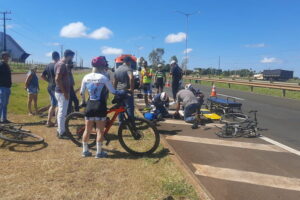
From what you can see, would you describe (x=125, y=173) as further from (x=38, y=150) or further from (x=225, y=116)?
A: (x=225, y=116)

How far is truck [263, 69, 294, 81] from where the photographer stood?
196 feet

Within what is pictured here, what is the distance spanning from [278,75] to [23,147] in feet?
202

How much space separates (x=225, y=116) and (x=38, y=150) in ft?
21.5

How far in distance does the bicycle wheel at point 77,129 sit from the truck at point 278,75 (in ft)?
196

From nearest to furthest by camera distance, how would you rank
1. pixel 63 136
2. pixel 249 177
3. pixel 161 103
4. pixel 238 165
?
pixel 249 177, pixel 238 165, pixel 63 136, pixel 161 103

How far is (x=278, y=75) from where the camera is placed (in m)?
59.4

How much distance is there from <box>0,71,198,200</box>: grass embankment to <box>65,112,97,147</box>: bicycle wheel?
0.18 meters

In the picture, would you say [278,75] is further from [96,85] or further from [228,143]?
[96,85]

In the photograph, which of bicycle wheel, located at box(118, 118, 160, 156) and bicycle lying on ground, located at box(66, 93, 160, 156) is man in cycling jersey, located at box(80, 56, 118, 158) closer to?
bicycle lying on ground, located at box(66, 93, 160, 156)

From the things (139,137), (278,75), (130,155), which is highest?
(278,75)

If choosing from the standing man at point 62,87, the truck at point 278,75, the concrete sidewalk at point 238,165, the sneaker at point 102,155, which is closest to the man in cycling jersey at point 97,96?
the sneaker at point 102,155

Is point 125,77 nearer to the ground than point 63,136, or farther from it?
farther from it

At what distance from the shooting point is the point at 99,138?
5316 mm

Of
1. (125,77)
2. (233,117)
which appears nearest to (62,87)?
(125,77)
